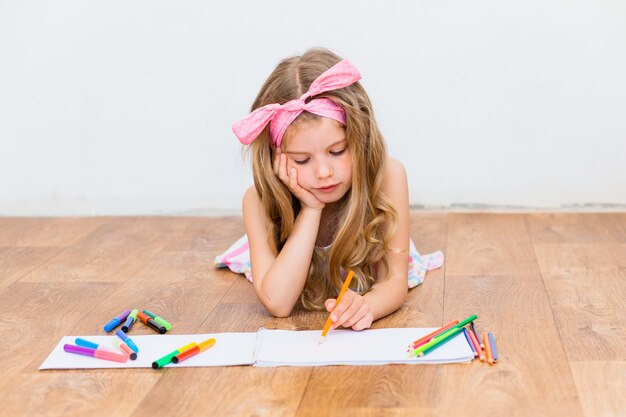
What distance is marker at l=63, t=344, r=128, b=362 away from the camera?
1631 millimetres

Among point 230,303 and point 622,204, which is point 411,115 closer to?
point 622,204

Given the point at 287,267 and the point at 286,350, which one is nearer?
the point at 286,350

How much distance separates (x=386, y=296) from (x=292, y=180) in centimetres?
30

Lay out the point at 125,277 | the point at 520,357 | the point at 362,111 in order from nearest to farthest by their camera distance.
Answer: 1. the point at 520,357
2. the point at 362,111
3. the point at 125,277

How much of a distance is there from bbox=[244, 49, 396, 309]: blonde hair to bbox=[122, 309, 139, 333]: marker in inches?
12.3

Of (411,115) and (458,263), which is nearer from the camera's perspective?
(458,263)

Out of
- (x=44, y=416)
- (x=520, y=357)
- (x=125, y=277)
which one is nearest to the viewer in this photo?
(x=44, y=416)

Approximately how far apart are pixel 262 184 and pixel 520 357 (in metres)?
0.62

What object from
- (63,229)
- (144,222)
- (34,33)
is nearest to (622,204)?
(144,222)

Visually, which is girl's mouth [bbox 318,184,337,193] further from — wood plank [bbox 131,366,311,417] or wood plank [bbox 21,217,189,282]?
wood plank [bbox 21,217,189,282]

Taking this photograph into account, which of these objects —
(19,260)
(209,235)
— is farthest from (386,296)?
(19,260)

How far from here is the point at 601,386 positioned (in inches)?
57.4

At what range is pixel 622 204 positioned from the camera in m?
2.79

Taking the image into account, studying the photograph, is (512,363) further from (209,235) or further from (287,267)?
(209,235)
